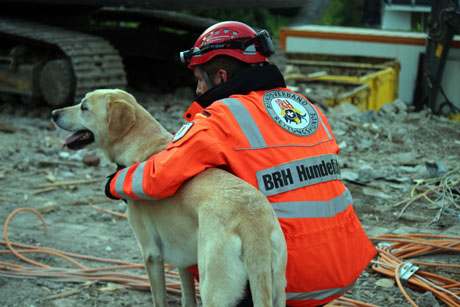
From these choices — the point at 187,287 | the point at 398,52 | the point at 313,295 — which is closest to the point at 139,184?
the point at 187,287

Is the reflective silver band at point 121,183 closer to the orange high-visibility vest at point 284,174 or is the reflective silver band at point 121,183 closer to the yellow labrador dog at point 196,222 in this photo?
the orange high-visibility vest at point 284,174

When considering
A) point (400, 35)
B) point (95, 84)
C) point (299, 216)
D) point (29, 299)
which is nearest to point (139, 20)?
point (95, 84)

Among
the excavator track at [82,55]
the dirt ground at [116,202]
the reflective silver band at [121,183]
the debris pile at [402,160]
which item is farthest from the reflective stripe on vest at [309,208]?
the excavator track at [82,55]

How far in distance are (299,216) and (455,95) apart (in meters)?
10.6

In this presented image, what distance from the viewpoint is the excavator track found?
32.2 feet

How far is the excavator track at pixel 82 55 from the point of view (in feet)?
32.2

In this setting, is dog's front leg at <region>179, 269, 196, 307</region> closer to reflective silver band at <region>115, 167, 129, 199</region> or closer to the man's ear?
reflective silver band at <region>115, 167, 129, 199</region>

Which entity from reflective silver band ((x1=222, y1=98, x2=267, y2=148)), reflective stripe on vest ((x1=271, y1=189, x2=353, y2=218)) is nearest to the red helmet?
reflective silver band ((x1=222, y1=98, x2=267, y2=148))

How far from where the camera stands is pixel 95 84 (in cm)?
988

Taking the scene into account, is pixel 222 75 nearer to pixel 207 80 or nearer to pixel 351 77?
pixel 207 80

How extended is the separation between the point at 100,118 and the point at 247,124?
3.16ft

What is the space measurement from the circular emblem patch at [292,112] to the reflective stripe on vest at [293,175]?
153 millimetres

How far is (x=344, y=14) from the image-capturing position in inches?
994

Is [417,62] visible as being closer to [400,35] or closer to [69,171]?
[400,35]
